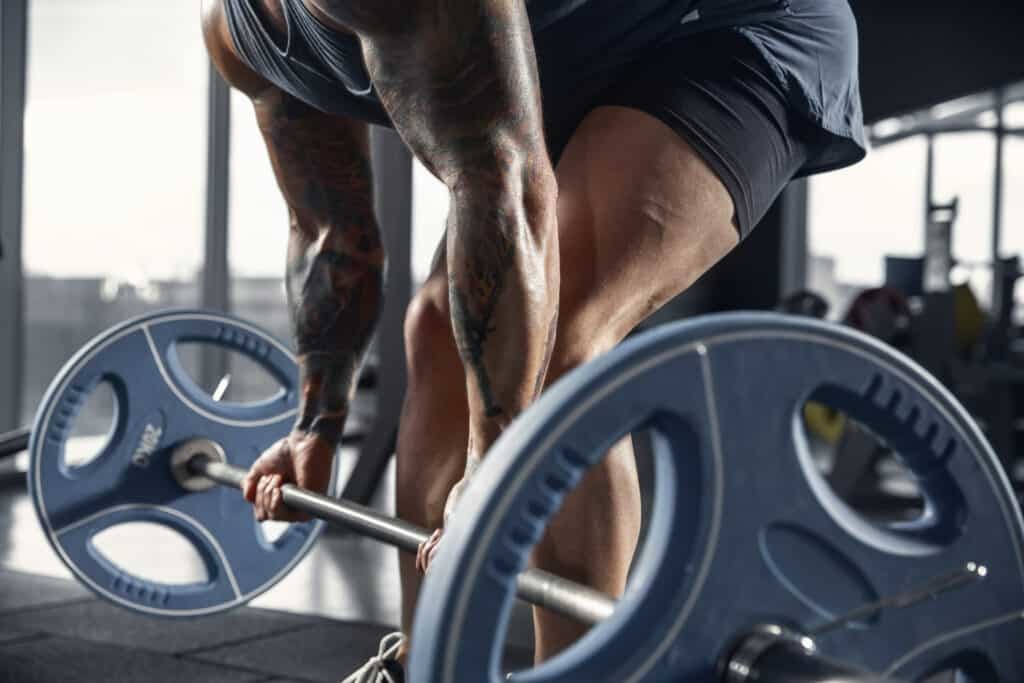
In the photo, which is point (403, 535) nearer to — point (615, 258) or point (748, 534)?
point (615, 258)

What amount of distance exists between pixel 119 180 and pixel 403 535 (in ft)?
14.0

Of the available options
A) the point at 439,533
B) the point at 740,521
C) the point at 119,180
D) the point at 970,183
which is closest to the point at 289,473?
the point at 439,533

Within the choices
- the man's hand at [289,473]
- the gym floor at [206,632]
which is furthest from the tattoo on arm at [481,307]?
the gym floor at [206,632]

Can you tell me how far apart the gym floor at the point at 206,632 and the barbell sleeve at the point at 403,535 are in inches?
11.8

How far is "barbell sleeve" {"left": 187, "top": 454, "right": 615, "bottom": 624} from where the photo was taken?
89 cm

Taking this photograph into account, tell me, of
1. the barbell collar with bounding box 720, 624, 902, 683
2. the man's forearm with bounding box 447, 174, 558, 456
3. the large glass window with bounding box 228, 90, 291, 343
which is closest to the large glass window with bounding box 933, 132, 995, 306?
the large glass window with bounding box 228, 90, 291, 343

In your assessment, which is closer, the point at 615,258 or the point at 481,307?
the point at 481,307

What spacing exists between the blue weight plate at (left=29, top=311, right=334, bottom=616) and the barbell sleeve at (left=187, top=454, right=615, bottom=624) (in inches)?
4.9

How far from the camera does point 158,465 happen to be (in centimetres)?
206

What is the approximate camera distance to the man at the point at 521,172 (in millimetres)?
1057

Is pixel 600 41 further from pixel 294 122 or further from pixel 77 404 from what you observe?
pixel 77 404

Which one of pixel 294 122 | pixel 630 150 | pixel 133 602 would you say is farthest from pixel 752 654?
pixel 133 602

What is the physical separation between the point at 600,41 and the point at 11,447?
1.41m

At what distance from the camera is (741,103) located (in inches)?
50.3
